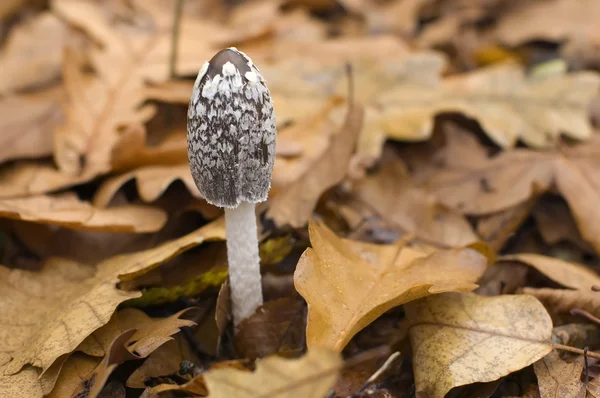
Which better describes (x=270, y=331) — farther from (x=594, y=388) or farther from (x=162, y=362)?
(x=594, y=388)

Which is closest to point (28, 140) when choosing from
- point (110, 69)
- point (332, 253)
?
point (110, 69)

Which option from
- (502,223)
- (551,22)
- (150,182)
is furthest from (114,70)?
(551,22)

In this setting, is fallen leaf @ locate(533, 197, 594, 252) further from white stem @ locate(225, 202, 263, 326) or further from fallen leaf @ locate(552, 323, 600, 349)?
white stem @ locate(225, 202, 263, 326)

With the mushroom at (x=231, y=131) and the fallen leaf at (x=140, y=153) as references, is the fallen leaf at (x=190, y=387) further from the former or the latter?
the fallen leaf at (x=140, y=153)

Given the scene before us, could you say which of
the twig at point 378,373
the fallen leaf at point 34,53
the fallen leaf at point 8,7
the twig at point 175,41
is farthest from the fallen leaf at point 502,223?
the fallen leaf at point 8,7

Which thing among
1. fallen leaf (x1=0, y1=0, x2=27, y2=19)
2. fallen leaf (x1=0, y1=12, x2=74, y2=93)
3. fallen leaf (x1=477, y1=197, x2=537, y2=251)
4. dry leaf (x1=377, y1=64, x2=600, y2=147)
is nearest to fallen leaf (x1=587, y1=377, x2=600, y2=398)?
fallen leaf (x1=477, y1=197, x2=537, y2=251)

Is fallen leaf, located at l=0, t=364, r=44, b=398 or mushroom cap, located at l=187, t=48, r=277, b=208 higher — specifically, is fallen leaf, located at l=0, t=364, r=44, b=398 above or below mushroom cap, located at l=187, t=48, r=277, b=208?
below

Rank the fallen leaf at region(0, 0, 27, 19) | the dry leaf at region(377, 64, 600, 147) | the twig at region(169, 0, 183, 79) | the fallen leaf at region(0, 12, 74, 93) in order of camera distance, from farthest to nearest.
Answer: the fallen leaf at region(0, 0, 27, 19)
the fallen leaf at region(0, 12, 74, 93)
the twig at region(169, 0, 183, 79)
the dry leaf at region(377, 64, 600, 147)
